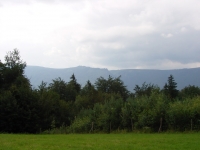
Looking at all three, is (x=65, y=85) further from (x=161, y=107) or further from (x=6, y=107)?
(x=161, y=107)

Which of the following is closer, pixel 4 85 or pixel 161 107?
pixel 161 107

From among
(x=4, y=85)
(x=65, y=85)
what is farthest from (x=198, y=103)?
(x=65, y=85)

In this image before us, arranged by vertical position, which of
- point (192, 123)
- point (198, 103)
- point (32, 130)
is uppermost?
point (198, 103)

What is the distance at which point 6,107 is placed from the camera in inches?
1812

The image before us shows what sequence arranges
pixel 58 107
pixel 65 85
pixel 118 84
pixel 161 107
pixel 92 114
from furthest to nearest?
pixel 118 84 → pixel 65 85 → pixel 58 107 → pixel 92 114 → pixel 161 107

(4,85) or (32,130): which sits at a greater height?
(4,85)

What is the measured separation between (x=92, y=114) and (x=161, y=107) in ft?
46.8
